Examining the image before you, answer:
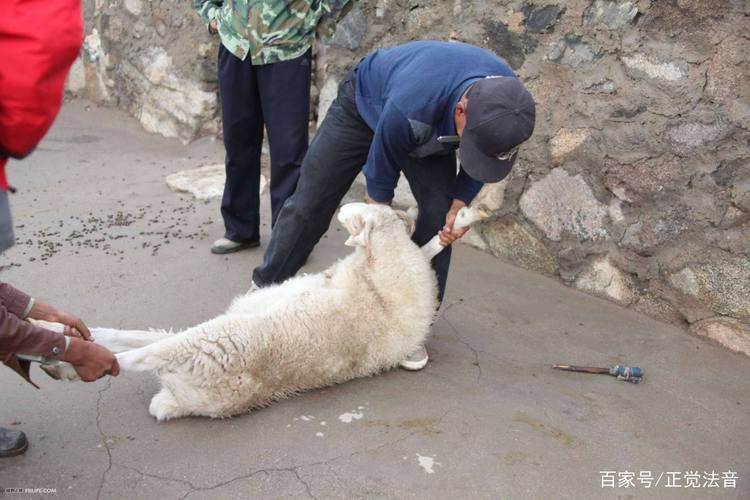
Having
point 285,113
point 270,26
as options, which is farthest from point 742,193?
point 270,26

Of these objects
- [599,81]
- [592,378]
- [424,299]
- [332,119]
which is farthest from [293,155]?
[592,378]

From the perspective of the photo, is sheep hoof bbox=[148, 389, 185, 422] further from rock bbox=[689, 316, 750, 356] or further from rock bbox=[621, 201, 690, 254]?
rock bbox=[689, 316, 750, 356]

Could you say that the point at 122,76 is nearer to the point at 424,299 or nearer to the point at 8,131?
the point at 424,299

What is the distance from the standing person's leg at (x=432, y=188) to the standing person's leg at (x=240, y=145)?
124 centimetres

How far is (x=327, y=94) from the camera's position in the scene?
4754mm

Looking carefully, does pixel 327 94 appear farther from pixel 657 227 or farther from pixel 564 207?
pixel 657 227

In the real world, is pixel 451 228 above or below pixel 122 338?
above

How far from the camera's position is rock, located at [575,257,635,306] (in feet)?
11.4

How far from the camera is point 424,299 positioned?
288 cm

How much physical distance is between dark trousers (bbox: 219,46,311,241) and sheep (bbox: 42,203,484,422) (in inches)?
35.4

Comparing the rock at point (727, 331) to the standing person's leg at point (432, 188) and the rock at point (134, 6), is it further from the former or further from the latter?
the rock at point (134, 6)

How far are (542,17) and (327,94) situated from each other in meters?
1.72

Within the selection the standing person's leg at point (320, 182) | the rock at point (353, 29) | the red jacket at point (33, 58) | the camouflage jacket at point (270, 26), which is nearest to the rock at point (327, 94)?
the rock at point (353, 29)

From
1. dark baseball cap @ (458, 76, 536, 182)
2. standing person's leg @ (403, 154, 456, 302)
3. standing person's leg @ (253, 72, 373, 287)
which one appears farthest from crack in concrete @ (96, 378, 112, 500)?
dark baseball cap @ (458, 76, 536, 182)
